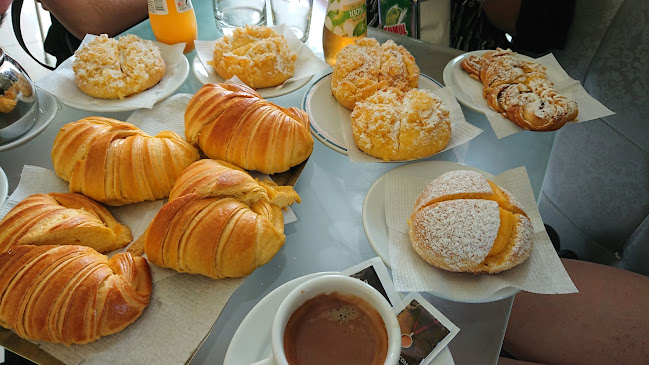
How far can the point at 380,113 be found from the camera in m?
1.20

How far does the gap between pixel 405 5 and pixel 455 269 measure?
0.99m

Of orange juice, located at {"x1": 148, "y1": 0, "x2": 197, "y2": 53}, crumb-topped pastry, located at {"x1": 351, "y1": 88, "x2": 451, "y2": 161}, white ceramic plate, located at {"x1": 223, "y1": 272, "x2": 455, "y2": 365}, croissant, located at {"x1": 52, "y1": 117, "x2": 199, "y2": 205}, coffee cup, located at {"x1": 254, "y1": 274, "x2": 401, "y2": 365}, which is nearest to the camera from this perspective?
coffee cup, located at {"x1": 254, "y1": 274, "x2": 401, "y2": 365}

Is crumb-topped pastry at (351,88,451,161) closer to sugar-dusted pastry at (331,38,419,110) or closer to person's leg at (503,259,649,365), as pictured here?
sugar-dusted pastry at (331,38,419,110)

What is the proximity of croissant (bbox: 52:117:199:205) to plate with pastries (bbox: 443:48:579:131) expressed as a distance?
35.0 inches

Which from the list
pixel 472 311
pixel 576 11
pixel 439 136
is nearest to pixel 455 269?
pixel 472 311

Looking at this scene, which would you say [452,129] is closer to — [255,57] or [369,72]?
[369,72]

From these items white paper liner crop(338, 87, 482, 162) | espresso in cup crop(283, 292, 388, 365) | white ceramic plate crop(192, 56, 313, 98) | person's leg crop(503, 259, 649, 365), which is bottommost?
person's leg crop(503, 259, 649, 365)

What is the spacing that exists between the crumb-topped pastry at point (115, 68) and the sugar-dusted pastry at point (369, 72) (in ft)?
1.92

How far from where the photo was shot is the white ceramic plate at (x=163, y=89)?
4.31 ft

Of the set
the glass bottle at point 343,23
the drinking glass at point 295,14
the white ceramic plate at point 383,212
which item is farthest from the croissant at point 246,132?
the drinking glass at point 295,14

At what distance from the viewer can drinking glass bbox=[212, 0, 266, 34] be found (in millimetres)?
1771

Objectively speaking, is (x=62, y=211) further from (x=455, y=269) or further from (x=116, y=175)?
(x=455, y=269)

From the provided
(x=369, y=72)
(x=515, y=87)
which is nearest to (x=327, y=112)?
(x=369, y=72)

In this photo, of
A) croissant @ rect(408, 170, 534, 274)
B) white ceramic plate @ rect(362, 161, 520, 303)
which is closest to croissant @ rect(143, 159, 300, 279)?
white ceramic plate @ rect(362, 161, 520, 303)
